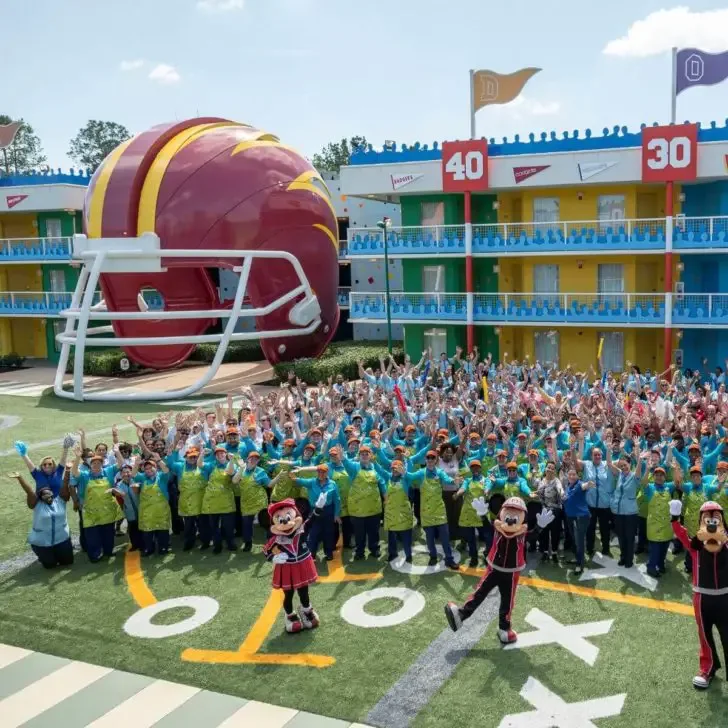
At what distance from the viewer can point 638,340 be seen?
24797mm

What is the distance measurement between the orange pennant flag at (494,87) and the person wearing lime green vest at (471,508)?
60.9 feet

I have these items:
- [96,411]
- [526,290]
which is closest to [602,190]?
[526,290]

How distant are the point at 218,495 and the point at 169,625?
215 centimetres

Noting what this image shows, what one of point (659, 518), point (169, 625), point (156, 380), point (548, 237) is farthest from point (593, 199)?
point (169, 625)

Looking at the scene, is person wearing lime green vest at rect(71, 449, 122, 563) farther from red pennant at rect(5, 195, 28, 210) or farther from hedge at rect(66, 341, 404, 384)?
red pennant at rect(5, 195, 28, 210)

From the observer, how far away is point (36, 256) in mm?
Answer: 33250

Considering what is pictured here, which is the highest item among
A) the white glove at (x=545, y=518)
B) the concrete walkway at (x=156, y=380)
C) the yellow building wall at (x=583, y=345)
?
the yellow building wall at (x=583, y=345)

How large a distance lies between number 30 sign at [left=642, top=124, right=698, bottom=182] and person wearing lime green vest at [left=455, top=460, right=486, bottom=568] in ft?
52.5

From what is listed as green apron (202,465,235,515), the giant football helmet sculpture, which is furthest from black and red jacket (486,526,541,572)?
the giant football helmet sculpture

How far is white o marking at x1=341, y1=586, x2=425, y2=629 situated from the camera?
833cm

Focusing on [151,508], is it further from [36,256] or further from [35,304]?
[36,256]

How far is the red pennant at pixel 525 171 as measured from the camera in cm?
2439

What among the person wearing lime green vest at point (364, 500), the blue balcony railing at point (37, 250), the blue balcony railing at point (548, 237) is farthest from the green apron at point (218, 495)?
the blue balcony railing at point (37, 250)

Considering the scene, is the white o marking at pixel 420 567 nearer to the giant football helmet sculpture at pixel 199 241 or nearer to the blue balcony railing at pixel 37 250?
the giant football helmet sculpture at pixel 199 241
